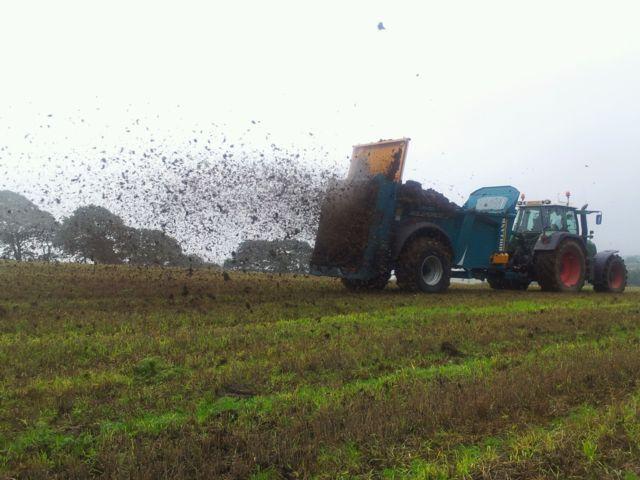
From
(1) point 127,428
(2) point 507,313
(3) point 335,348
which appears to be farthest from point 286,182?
(1) point 127,428

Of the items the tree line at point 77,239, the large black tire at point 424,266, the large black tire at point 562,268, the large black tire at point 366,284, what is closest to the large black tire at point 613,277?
the large black tire at point 562,268

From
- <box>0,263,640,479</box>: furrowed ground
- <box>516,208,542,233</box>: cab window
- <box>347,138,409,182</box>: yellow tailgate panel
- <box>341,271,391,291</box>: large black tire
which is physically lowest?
<box>0,263,640,479</box>: furrowed ground

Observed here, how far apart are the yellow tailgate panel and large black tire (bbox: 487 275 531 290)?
4.82 m

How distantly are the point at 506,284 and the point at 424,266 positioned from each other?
4.25 m

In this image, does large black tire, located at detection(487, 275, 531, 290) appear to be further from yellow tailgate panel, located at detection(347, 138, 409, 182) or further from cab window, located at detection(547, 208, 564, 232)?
yellow tailgate panel, located at detection(347, 138, 409, 182)

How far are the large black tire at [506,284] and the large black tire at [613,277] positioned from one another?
1735 millimetres

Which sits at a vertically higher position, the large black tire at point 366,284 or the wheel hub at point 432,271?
the wheel hub at point 432,271

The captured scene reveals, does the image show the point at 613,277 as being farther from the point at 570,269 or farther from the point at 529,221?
the point at 529,221

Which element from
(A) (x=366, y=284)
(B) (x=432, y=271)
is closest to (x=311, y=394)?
(B) (x=432, y=271)

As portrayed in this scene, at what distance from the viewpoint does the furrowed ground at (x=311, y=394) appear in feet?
10.5

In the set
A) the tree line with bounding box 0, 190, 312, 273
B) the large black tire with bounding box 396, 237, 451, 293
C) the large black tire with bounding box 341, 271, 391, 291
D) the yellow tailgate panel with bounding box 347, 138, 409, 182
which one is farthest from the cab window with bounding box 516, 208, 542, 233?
the tree line with bounding box 0, 190, 312, 273

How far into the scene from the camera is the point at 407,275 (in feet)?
36.5

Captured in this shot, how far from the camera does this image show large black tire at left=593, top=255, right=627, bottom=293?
48.1 ft

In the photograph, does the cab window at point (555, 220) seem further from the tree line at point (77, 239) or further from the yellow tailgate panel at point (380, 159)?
the tree line at point (77, 239)
